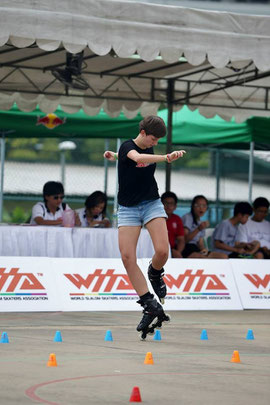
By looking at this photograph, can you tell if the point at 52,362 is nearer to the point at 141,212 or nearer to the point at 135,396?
the point at 135,396

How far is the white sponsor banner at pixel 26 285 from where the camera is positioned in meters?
10.6

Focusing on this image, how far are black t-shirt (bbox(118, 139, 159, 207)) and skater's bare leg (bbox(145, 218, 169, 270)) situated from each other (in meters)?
0.24

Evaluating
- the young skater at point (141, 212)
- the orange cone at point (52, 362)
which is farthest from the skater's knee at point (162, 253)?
the orange cone at point (52, 362)

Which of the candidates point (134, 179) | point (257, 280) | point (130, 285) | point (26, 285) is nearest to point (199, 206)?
point (257, 280)

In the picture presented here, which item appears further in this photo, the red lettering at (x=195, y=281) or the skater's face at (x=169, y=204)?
the skater's face at (x=169, y=204)

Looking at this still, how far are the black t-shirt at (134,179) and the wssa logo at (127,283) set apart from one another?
3039 millimetres

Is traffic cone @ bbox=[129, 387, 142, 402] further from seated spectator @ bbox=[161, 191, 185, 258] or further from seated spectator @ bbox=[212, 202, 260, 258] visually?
seated spectator @ bbox=[212, 202, 260, 258]

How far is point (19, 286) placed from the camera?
1073 centimetres

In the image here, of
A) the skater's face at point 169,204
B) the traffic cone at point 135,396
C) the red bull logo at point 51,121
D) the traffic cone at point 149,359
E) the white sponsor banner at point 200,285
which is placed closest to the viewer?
the traffic cone at point 135,396

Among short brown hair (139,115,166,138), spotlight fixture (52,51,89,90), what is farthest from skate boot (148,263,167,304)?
spotlight fixture (52,51,89,90)

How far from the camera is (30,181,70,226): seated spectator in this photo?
1335 centimetres

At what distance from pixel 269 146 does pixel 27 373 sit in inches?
635

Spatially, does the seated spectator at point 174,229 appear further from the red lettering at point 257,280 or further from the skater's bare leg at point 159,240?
the skater's bare leg at point 159,240

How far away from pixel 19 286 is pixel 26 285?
9cm
